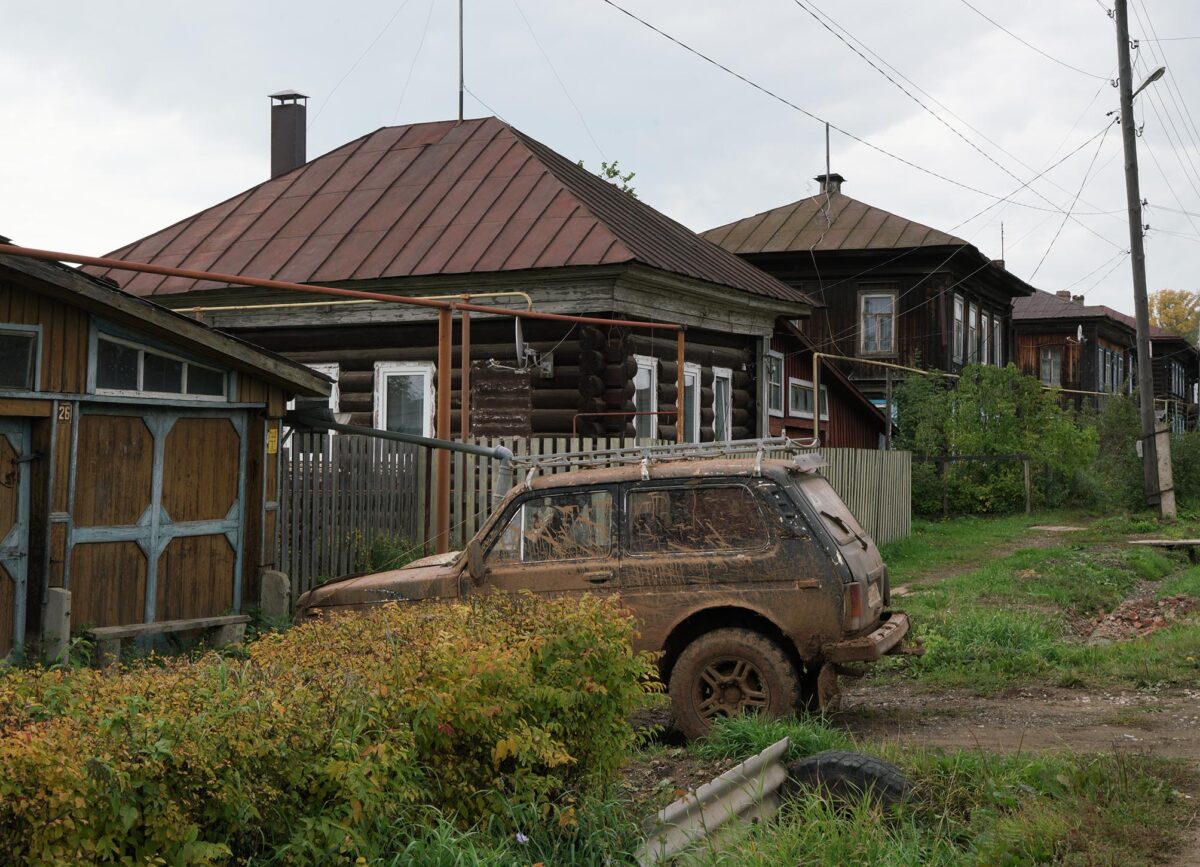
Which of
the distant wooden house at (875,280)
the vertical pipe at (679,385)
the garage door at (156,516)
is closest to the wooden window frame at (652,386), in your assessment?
the vertical pipe at (679,385)

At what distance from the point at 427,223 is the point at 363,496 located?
6.24m

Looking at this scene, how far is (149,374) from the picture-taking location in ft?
33.7

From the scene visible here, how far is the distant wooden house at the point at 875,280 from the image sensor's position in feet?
116

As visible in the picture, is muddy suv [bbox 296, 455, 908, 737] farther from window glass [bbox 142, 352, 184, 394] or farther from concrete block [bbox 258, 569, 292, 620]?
window glass [bbox 142, 352, 184, 394]

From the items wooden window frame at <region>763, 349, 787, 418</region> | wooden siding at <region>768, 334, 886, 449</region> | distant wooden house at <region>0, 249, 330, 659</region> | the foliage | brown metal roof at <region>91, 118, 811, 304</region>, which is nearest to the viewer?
distant wooden house at <region>0, 249, 330, 659</region>

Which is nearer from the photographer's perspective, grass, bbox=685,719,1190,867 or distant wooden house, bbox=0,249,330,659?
grass, bbox=685,719,1190,867

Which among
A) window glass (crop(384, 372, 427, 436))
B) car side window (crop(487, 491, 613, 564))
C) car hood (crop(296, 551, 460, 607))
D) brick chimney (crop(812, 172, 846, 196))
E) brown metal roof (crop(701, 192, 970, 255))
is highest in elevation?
brick chimney (crop(812, 172, 846, 196))

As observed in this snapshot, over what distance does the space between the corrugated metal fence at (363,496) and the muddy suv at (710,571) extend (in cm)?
351

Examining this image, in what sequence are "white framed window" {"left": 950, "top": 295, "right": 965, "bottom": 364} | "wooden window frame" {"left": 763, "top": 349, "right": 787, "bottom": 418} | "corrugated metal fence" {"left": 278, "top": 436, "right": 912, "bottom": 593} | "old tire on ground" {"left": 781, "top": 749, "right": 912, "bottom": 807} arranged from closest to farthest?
"old tire on ground" {"left": 781, "top": 749, "right": 912, "bottom": 807}
"corrugated metal fence" {"left": 278, "top": 436, "right": 912, "bottom": 593}
"wooden window frame" {"left": 763, "top": 349, "right": 787, "bottom": 418}
"white framed window" {"left": 950, "top": 295, "right": 965, "bottom": 364}

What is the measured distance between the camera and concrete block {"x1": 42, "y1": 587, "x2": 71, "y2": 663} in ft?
30.2

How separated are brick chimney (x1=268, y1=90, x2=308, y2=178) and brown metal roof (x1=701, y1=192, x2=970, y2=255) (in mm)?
15998

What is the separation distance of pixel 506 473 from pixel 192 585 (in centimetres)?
277

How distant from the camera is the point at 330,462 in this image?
496 inches

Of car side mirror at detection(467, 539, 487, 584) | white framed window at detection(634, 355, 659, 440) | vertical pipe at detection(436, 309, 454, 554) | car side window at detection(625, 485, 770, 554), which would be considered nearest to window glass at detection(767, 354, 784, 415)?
white framed window at detection(634, 355, 659, 440)
